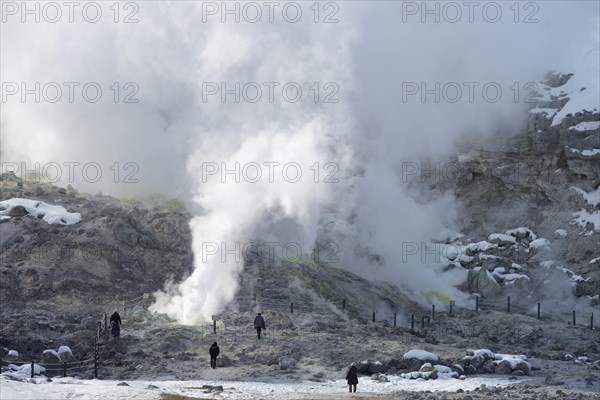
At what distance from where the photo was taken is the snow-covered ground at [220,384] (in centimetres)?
2483

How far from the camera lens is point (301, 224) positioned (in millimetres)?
→ 46156

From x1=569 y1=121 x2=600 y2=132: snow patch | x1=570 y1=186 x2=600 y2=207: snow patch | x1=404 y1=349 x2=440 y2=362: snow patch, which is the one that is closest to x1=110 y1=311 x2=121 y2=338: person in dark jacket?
x1=404 y1=349 x2=440 y2=362: snow patch

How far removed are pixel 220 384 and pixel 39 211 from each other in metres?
20.9

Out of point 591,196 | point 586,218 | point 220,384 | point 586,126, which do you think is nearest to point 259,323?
point 220,384

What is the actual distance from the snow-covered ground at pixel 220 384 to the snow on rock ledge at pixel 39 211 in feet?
61.0

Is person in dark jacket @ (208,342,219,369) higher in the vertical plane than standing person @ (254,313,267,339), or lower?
lower

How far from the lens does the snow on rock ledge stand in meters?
46.0

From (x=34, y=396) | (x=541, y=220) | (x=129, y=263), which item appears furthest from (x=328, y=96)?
(x=34, y=396)

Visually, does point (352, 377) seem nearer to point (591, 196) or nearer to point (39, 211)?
point (39, 211)

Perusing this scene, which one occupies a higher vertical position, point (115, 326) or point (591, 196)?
point (591, 196)

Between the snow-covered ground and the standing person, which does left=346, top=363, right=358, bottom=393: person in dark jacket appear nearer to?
the snow-covered ground

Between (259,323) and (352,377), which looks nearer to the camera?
(352,377)

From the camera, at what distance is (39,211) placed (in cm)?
4675

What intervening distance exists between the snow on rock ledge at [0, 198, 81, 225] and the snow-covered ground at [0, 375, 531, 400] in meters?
18.6
